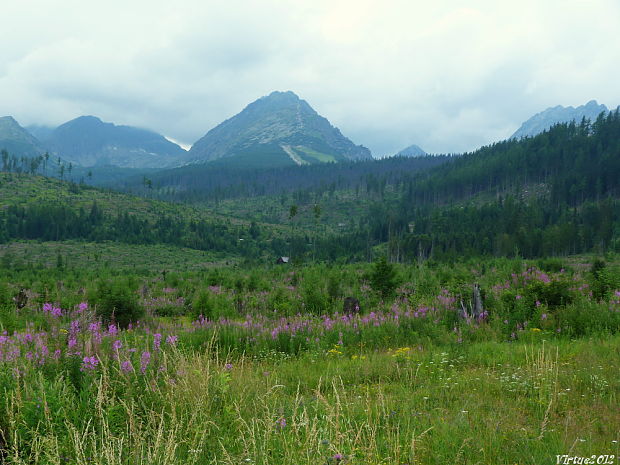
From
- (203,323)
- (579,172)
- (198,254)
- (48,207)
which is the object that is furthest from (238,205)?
(203,323)

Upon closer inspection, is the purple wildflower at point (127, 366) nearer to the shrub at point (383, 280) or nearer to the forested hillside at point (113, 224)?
the shrub at point (383, 280)

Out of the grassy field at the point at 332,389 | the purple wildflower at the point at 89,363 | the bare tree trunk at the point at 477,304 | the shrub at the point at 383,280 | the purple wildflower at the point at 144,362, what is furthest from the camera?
the shrub at the point at 383,280

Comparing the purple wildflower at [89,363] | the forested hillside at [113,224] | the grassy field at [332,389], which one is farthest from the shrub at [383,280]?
the forested hillside at [113,224]

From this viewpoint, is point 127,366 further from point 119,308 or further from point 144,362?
point 119,308

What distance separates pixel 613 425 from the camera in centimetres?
345

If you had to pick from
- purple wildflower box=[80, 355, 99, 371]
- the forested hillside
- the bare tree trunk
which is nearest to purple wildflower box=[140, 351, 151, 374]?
→ purple wildflower box=[80, 355, 99, 371]

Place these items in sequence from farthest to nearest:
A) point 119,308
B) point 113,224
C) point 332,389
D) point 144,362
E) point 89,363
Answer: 1. point 113,224
2. point 119,308
3. point 332,389
4. point 144,362
5. point 89,363

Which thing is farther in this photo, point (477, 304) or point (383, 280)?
point (383, 280)

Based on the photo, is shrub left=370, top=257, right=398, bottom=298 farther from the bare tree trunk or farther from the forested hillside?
the forested hillside

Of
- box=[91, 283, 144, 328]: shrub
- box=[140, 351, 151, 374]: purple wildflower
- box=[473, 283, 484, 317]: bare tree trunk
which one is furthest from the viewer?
box=[91, 283, 144, 328]: shrub

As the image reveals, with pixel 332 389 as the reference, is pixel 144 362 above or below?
above

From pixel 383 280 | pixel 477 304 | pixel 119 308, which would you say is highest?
pixel 477 304

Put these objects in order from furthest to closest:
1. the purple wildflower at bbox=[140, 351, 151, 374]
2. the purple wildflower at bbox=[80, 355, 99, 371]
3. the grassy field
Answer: the purple wildflower at bbox=[140, 351, 151, 374], the purple wildflower at bbox=[80, 355, 99, 371], the grassy field

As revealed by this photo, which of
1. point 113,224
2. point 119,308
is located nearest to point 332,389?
point 119,308
